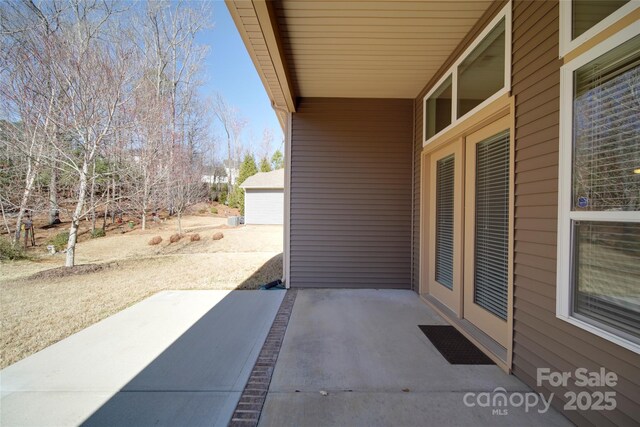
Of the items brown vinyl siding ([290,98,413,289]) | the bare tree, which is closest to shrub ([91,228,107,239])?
brown vinyl siding ([290,98,413,289])

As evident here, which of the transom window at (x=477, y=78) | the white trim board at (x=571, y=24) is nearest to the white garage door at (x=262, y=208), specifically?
the transom window at (x=477, y=78)

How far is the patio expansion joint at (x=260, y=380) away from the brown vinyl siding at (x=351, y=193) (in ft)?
4.84

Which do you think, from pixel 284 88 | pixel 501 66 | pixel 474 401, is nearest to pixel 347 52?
pixel 284 88

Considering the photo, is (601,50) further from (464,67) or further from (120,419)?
(120,419)

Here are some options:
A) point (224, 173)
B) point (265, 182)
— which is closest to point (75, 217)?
point (265, 182)

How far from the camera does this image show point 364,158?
177 inches

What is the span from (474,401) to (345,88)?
3.82m

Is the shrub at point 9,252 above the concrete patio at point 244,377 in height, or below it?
above

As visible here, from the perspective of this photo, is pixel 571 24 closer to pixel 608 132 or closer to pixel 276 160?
pixel 608 132

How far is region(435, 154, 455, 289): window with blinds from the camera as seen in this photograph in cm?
344

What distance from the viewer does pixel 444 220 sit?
3633 mm

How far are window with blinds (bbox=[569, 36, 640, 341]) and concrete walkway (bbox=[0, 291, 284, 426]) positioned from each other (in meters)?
2.18

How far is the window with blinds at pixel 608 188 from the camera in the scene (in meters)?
1.40

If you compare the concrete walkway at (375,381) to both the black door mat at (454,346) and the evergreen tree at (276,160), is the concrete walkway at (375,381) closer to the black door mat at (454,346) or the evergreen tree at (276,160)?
the black door mat at (454,346)
